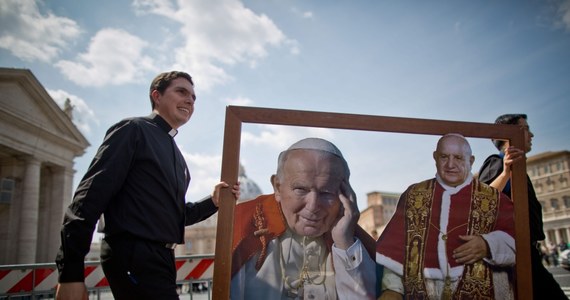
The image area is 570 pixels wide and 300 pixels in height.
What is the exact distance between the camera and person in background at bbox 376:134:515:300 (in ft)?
10.7

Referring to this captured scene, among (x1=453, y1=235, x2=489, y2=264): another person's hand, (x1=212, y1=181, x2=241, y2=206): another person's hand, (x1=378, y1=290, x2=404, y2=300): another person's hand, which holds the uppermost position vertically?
(x1=212, y1=181, x2=241, y2=206): another person's hand

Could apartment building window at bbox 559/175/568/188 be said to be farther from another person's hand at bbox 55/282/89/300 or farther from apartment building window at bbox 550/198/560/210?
another person's hand at bbox 55/282/89/300

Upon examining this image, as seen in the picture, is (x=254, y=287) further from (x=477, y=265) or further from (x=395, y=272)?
(x=477, y=265)

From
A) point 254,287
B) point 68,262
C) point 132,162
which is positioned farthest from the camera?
point 254,287

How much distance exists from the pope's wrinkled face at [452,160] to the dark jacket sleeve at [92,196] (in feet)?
8.85

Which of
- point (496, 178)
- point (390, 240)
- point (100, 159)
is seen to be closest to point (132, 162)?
point (100, 159)

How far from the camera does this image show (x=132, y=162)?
2.52m

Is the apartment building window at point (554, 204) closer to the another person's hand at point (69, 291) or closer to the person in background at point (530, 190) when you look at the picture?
the person in background at point (530, 190)

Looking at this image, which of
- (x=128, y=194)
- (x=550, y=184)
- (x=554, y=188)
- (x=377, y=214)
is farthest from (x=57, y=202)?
(x=554, y=188)

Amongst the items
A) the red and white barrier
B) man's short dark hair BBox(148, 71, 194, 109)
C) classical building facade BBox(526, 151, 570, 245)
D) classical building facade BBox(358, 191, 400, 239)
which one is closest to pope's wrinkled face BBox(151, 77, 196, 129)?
man's short dark hair BBox(148, 71, 194, 109)

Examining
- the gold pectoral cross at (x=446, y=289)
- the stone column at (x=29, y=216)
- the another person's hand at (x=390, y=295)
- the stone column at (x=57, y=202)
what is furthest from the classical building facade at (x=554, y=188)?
the another person's hand at (x=390, y=295)

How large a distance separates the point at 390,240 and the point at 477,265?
79 cm

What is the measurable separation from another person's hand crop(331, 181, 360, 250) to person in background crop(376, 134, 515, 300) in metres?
0.31

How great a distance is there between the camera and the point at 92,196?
7.23 ft
